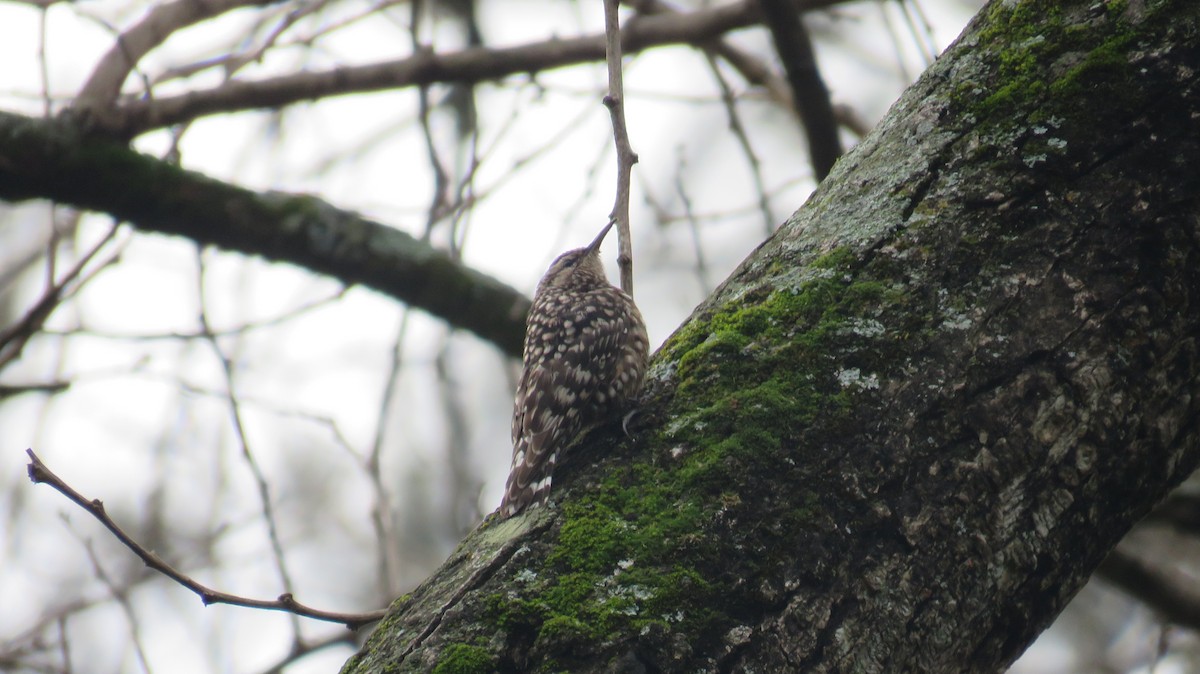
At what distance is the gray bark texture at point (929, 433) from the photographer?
184 cm

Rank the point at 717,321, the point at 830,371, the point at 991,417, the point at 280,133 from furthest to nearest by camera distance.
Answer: the point at 280,133 → the point at 717,321 → the point at 830,371 → the point at 991,417

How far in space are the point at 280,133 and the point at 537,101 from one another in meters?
3.00

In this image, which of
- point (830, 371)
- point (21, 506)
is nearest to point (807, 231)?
point (830, 371)

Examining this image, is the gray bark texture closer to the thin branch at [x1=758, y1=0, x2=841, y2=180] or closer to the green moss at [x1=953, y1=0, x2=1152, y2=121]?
the green moss at [x1=953, y1=0, x2=1152, y2=121]

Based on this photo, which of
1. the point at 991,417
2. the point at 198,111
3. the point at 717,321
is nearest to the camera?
the point at 991,417

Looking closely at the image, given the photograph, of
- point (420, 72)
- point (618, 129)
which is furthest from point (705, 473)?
point (420, 72)

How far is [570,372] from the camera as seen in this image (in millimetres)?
3678

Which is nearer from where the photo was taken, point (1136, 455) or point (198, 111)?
point (1136, 455)

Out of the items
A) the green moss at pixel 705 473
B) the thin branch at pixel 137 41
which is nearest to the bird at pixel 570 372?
the green moss at pixel 705 473

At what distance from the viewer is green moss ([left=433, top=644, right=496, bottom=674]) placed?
Result: 5.97 feet

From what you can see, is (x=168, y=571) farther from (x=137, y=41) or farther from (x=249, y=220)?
(x=137, y=41)

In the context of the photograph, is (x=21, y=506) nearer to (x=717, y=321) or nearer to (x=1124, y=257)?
(x=717, y=321)

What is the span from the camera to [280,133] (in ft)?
25.2

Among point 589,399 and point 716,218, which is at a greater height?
point 716,218
